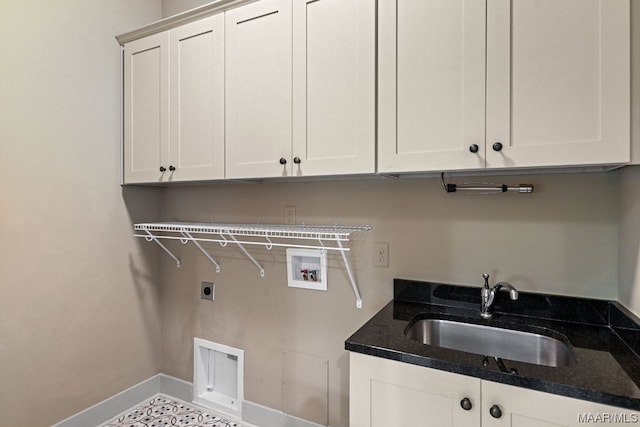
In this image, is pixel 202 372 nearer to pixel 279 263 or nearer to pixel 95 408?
pixel 95 408

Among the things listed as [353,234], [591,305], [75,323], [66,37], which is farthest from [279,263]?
[66,37]

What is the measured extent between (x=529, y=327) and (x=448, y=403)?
50 centimetres

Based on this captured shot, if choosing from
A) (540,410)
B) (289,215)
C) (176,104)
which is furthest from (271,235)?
(540,410)

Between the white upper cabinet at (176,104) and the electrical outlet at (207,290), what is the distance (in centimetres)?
72

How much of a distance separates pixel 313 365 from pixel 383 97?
1.41 m

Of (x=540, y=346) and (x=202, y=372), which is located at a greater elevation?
(x=540, y=346)

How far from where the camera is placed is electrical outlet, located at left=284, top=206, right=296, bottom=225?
1.88m

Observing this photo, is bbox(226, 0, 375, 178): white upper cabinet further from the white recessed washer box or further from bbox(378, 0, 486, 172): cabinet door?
the white recessed washer box

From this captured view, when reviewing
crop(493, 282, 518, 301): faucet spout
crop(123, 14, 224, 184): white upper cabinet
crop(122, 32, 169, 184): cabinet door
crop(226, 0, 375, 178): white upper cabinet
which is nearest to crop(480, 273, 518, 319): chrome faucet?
crop(493, 282, 518, 301): faucet spout

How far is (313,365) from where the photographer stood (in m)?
1.84

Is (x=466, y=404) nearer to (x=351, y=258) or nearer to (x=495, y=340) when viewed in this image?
(x=495, y=340)

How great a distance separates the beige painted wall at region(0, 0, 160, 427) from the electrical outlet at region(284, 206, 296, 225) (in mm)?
1018

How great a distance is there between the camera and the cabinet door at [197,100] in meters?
1.69

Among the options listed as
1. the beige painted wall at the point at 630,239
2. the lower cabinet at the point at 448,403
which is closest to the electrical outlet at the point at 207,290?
the lower cabinet at the point at 448,403
